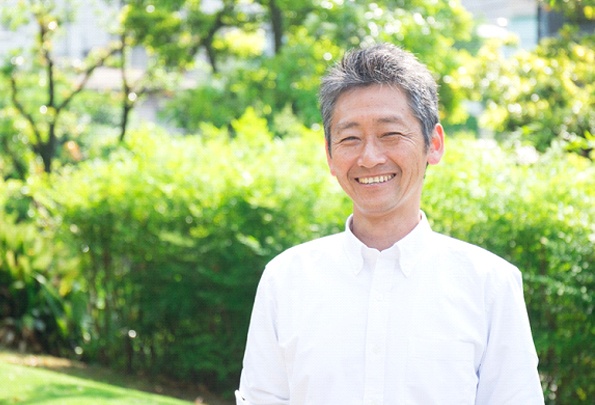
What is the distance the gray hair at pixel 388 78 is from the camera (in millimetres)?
2434

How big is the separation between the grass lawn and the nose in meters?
4.38

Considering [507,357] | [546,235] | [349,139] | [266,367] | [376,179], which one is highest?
[349,139]

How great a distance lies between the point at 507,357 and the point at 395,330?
29cm

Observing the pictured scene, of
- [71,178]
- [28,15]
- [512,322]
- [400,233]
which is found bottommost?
[71,178]

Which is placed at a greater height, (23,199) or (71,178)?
Answer: (71,178)

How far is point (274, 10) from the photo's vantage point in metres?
13.9

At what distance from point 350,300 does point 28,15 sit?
42.1 ft

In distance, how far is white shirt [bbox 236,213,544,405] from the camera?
2285mm

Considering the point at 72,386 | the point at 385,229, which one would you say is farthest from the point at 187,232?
the point at 385,229

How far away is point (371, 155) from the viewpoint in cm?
242

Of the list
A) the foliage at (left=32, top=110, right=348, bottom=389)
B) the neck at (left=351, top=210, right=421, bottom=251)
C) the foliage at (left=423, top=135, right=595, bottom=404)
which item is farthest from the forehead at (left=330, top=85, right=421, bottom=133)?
the foliage at (left=32, top=110, right=348, bottom=389)

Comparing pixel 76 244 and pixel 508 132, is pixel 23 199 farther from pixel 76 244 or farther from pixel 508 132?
pixel 508 132

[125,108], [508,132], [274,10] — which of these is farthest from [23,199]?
[508,132]

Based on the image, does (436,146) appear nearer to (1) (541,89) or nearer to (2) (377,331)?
(2) (377,331)
